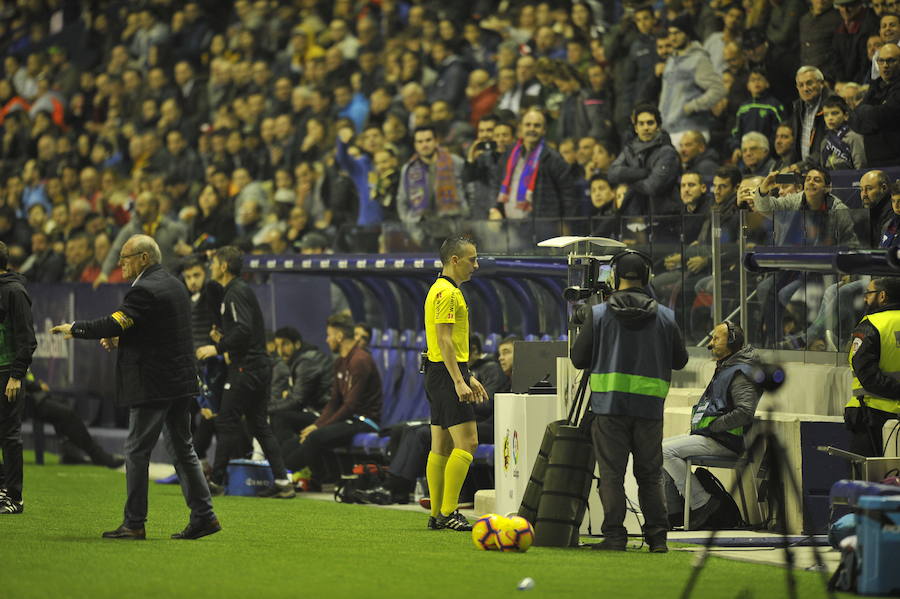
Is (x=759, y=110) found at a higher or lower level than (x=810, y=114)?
higher

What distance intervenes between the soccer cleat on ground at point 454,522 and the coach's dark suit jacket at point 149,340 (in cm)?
206

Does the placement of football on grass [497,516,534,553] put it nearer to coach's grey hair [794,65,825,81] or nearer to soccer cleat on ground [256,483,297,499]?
soccer cleat on ground [256,483,297,499]

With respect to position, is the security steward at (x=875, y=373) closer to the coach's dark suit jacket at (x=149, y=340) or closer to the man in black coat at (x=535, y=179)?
the coach's dark suit jacket at (x=149, y=340)

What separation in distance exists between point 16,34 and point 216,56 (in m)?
6.74

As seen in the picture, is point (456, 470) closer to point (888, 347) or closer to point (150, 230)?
point (888, 347)

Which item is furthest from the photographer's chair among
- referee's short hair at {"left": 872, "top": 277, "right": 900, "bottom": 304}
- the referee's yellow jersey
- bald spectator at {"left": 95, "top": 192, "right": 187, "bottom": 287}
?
bald spectator at {"left": 95, "top": 192, "right": 187, "bottom": 287}

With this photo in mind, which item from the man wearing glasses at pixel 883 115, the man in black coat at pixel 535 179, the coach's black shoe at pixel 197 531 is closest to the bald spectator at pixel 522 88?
the man in black coat at pixel 535 179

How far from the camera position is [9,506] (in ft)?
40.7

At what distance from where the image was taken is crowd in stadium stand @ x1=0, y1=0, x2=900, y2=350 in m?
14.5

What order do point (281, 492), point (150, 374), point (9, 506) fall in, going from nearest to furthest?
point (150, 374)
point (9, 506)
point (281, 492)

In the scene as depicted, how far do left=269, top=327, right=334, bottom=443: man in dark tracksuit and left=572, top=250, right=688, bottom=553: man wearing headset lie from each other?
587 cm

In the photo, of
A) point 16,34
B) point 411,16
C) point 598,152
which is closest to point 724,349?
point 598,152

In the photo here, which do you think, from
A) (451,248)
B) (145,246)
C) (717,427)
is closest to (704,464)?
(717,427)

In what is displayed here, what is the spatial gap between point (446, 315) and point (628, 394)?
4.84 feet
